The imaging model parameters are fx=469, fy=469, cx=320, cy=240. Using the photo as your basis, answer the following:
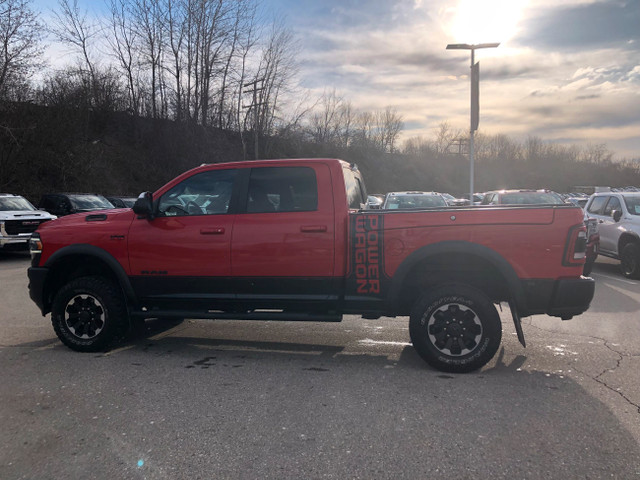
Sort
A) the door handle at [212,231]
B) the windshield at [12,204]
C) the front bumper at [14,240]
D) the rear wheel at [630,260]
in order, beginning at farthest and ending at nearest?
1. the windshield at [12,204]
2. the front bumper at [14,240]
3. the rear wheel at [630,260]
4. the door handle at [212,231]

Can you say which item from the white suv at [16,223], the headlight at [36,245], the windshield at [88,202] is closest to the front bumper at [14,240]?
the white suv at [16,223]

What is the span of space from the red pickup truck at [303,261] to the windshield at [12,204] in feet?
34.8

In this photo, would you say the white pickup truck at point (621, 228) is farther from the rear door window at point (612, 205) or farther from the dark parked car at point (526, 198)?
the dark parked car at point (526, 198)

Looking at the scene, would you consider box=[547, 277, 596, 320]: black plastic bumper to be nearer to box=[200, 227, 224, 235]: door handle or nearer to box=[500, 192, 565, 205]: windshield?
box=[200, 227, 224, 235]: door handle

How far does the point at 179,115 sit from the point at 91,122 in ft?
22.5

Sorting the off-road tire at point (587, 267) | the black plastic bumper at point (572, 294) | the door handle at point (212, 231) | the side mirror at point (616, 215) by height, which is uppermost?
the door handle at point (212, 231)

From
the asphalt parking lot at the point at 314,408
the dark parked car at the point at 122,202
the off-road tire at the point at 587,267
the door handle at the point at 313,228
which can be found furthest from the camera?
the dark parked car at the point at 122,202

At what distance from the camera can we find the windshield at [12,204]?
1392 cm

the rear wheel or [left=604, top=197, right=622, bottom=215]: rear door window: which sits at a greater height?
[left=604, top=197, right=622, bottom=215]: rear door window

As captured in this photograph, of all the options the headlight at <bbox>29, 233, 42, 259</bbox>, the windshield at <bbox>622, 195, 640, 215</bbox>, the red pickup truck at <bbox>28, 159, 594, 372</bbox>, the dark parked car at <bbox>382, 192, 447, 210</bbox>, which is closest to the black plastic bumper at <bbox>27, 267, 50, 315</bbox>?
the red pickup truck at <bbox>28, 159, 594, 372</bbox>

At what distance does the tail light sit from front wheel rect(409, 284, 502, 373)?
788mm

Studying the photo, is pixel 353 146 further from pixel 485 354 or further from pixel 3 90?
pixel 485 354

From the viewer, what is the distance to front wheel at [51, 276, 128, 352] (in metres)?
5.05

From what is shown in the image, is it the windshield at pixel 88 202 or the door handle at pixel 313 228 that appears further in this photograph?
the windshield at pixel 88 202
